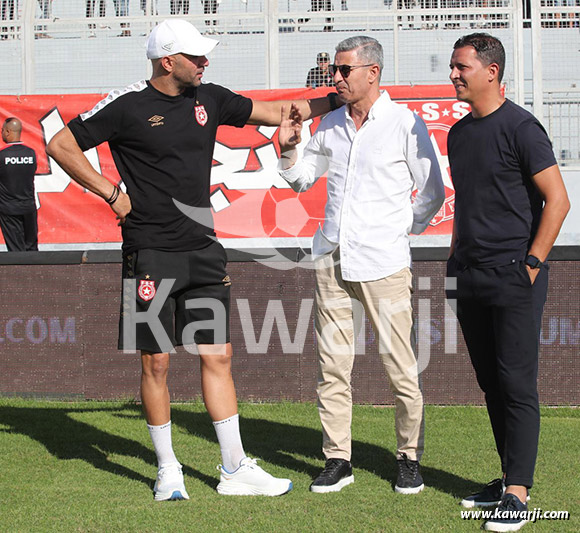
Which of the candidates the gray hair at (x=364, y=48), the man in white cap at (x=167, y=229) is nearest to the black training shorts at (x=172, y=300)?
the man in white cap at (x=167, y=229)

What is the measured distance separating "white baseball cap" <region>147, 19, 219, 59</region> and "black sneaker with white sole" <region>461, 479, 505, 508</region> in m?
2.45

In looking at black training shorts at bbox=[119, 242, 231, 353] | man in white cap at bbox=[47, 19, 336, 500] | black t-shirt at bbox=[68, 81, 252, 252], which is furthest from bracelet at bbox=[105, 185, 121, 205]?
black training shorts at bbox=[119, 242, 231, 353]

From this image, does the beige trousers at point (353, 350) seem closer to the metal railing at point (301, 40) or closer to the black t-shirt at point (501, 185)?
the black t-shirt at point (501, 185)

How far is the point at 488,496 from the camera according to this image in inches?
161

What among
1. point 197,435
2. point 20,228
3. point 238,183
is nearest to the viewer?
point 197,435

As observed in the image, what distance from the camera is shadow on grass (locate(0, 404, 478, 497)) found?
4.68m

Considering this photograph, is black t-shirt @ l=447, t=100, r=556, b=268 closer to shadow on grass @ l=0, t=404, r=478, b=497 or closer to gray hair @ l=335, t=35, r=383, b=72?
gray hair @ l=335, t=35, r=383, b=72

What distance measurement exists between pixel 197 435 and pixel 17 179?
20.6 feet

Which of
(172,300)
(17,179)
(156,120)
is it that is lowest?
(172,300)

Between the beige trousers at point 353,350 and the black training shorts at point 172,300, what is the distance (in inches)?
20.9

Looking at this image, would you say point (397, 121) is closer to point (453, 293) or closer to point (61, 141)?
point (453, 293)

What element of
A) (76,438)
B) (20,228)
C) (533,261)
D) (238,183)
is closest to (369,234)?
(533,261)

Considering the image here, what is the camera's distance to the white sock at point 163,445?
14.1 ft

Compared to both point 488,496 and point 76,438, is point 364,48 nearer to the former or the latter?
point 488,496
